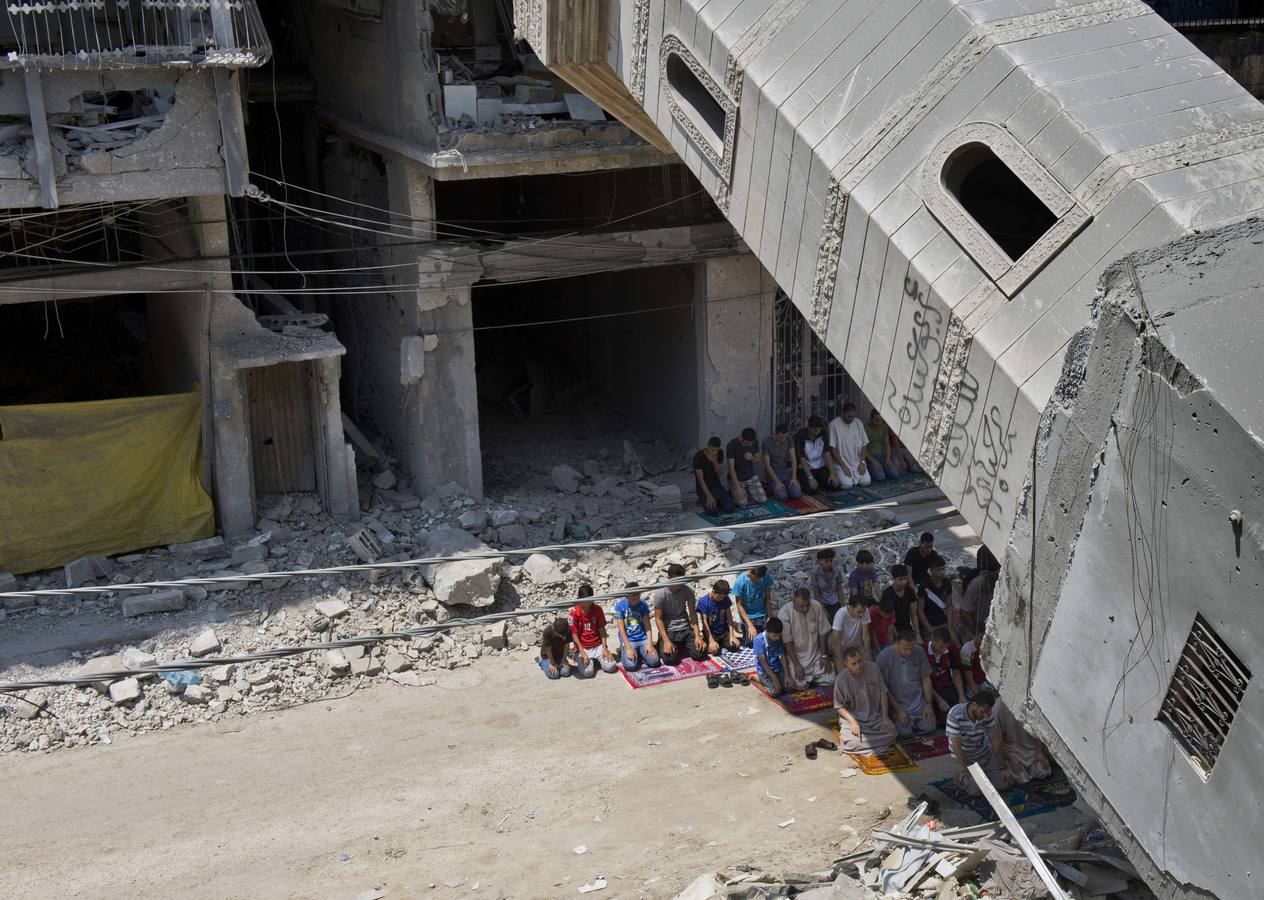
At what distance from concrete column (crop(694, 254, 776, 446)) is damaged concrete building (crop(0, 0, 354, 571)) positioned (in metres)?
4.76

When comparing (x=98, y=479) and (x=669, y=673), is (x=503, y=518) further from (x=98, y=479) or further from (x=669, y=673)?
(x=98, y=479)

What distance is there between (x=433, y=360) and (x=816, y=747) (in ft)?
22.9

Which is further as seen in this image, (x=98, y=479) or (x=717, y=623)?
(x=98, y=479)

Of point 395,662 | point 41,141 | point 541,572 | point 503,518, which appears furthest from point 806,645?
point 41,141

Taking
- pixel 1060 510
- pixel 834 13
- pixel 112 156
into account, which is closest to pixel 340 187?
pixel 112 156

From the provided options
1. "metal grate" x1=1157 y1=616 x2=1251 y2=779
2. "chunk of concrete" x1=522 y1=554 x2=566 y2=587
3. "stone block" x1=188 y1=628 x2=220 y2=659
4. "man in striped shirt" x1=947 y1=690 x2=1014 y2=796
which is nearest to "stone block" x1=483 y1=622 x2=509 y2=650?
"chunk of concrete" x1=522 y1=554 x2=566 y2=587

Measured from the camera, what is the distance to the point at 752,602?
13531mm

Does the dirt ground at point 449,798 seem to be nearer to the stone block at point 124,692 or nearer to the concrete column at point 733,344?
the stone block at point 124,692

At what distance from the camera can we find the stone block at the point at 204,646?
42.9 feet

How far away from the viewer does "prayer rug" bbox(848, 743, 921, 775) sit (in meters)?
11.6

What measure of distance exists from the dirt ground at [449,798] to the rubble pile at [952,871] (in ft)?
1.54

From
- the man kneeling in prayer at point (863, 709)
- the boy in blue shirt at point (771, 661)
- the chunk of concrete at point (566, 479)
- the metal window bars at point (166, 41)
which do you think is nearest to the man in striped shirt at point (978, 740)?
the man kneeling in prayer at point (863, 709)

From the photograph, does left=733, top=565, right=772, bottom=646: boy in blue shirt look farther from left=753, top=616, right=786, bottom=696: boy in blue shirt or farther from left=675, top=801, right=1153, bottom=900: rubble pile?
left=675, top=801, right=1153, bottom=900: rubble pile

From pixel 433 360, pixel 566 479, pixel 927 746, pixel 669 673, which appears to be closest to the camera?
pixel 927 746
